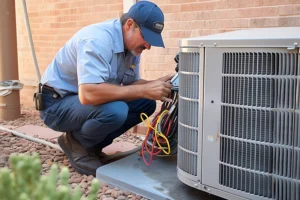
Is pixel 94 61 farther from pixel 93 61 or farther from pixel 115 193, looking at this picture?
pixel 115 193

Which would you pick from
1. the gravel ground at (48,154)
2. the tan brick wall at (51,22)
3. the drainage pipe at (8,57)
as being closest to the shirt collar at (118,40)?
the gravel ground at (48,154)

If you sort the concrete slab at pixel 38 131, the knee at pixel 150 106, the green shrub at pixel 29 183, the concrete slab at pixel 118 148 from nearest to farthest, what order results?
the green shrub at pixel 29 183, the knee at pixel 150 106, the concrete slab at pixel 118 148, the concrete slab at pixel 38 131

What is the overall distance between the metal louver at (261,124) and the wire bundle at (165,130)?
71cm

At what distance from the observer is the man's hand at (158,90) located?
2588 mm

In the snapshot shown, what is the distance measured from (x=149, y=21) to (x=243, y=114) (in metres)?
1.12

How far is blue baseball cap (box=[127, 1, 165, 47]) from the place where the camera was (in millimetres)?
2703

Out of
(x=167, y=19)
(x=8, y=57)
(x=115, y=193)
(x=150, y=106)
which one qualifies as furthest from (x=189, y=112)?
(x=8, y=57)

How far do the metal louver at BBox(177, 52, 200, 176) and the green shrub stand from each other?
1082mm

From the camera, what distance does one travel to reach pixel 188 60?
209 centimetres

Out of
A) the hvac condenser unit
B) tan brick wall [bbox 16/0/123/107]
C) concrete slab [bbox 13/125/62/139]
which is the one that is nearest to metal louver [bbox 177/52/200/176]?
the hvac condenser unit

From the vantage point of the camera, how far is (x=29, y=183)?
1.06 metres

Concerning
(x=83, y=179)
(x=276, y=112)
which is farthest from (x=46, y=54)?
(x=276, y=112)

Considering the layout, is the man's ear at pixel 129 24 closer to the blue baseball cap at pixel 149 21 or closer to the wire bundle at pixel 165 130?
the blue baseball cap at pixel 149 21

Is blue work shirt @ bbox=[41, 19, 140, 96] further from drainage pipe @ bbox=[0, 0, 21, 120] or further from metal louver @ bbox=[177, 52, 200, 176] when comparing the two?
drainage pipe @ bbox=[0, 0, 21, 120]
